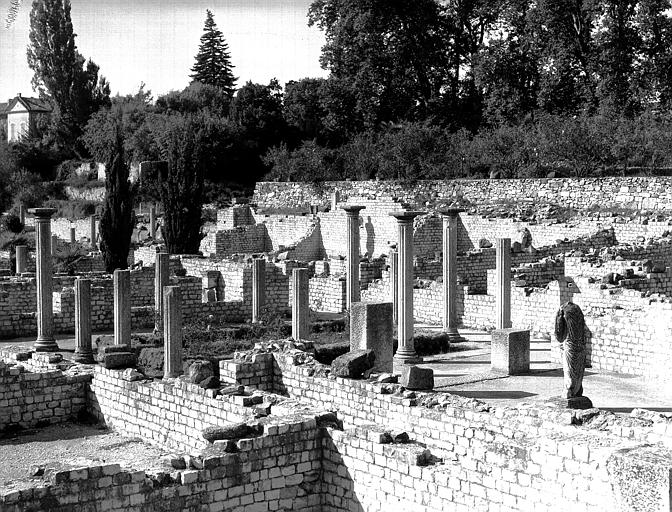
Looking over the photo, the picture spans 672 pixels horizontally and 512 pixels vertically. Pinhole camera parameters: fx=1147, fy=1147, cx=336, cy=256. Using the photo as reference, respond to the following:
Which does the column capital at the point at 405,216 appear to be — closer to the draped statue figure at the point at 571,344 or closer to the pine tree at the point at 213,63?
the draped statue figure at the point at 571,344

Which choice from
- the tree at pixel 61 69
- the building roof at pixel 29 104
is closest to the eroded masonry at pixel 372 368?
the tree at pixel 61 69

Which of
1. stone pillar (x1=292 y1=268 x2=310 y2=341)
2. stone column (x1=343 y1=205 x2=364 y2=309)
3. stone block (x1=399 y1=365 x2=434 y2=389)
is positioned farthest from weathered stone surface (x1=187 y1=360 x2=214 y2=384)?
stone column (x1=343 y1=205 x2=364 y2=309)

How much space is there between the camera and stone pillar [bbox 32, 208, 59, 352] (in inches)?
873

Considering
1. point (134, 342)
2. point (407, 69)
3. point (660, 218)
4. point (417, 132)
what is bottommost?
point (134, 342)

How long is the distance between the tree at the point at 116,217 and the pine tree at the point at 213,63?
129 feet

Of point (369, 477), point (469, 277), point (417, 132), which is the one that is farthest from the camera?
point (417, 132)

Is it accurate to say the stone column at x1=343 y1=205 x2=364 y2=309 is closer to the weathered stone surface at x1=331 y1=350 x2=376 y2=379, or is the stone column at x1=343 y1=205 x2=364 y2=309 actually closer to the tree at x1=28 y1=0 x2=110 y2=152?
the weathered stone surface at x1=331 y1=350 x2=376 y2=379

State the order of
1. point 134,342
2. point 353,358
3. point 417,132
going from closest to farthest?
point 353,358 < point 134,342 < point 417,132

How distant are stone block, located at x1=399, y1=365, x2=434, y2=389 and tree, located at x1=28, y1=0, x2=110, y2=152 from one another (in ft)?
184

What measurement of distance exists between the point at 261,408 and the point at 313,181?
3915cm

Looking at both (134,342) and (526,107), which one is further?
(526,107)

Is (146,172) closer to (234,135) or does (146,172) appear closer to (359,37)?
(234,135)

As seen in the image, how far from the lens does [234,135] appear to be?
60.7 meters

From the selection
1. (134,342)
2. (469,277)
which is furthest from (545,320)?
(134,342)
